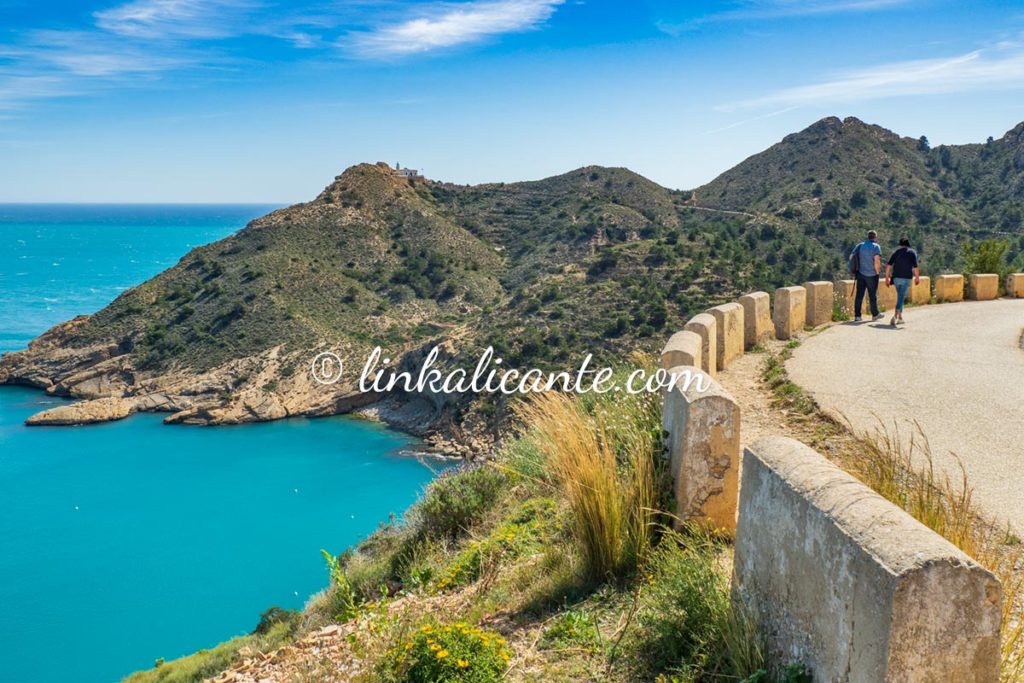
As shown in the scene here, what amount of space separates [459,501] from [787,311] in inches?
259

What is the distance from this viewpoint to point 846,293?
15.1m

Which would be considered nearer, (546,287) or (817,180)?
(546,287)

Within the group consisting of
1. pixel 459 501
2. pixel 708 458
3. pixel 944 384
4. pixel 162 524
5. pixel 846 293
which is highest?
pixel 846 293

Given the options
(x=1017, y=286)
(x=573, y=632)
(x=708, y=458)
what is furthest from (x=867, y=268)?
(x=573, y=632)

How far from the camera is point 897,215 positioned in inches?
1986

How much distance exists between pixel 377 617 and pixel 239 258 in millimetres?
67703

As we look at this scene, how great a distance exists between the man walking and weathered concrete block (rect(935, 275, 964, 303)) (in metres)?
3.89

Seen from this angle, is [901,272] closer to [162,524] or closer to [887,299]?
[887,299]

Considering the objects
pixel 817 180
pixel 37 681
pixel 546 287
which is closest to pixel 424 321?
pixel 546 287

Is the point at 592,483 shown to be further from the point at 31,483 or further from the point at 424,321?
the point at 424,321

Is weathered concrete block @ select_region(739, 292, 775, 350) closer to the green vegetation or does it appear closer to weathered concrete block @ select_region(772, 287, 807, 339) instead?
weathered concrete block @ select_region(772, 287, 807, 339)

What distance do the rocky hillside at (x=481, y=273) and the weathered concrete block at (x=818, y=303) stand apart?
80.4ft

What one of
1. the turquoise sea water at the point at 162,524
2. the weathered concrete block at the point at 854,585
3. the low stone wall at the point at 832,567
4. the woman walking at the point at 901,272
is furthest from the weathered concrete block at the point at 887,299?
the turquoise sea water at the point at 162,524

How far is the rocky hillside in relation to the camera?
44156 millimetres
